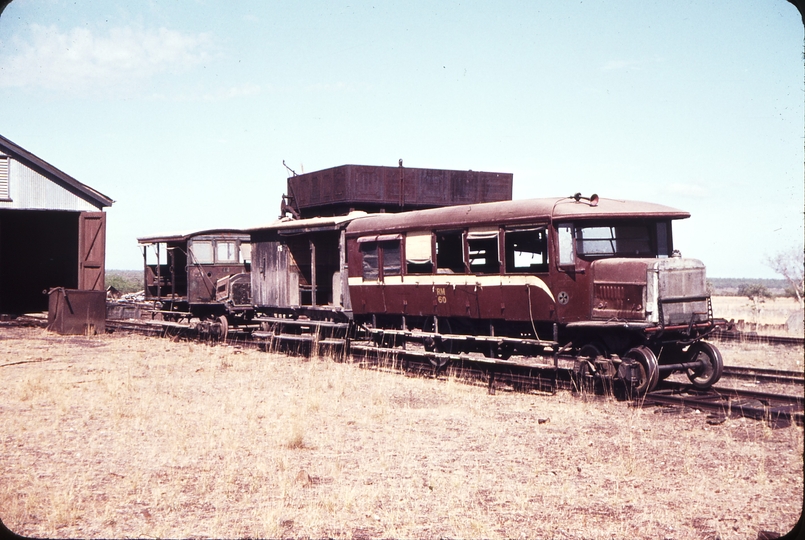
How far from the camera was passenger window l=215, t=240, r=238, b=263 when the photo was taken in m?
22.2

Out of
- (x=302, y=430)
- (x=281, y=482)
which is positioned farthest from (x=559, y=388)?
(x=281, y=482)

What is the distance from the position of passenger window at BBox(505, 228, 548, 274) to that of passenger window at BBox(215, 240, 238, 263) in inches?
489

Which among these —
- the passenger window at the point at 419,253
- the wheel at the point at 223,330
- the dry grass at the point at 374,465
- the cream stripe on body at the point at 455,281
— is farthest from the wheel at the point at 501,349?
the wheel at the point at 223,330

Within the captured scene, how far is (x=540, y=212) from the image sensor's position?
Answer: 11734 millimetres

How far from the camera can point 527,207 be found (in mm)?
12031

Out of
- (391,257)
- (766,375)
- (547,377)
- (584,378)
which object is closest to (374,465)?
(584,378)

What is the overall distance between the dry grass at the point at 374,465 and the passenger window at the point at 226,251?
1002cm

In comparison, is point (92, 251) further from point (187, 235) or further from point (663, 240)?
point (663, 240)

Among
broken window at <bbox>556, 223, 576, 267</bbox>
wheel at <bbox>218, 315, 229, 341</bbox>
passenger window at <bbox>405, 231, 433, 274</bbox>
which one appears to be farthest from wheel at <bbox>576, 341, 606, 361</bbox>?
wheel at <bbox>218, 315, 229, 341</bbox>

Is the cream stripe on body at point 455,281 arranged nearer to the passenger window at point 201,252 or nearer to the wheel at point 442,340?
the wheel at point 442,340

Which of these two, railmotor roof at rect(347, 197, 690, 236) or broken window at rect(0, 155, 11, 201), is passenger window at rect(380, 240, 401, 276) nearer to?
railmotor roof at rect(347, 197, 690, 236)

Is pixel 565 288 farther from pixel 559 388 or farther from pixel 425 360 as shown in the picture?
pixel 425 360

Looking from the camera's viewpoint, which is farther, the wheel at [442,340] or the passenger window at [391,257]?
the passenger window at [391,257]

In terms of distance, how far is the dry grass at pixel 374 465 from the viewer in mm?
5898
